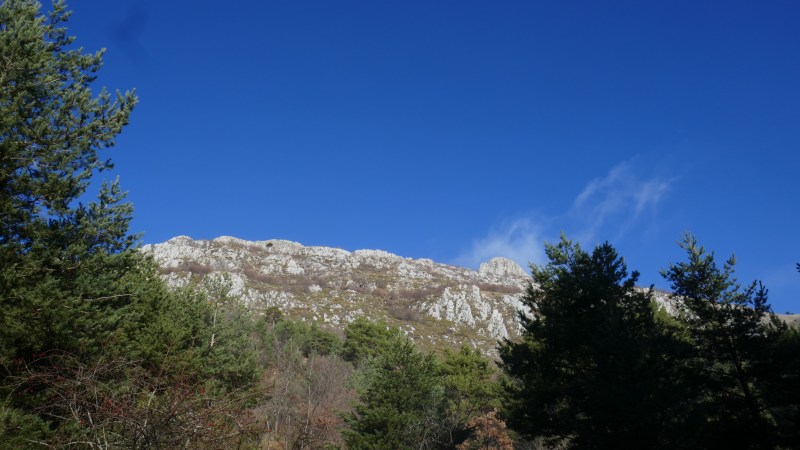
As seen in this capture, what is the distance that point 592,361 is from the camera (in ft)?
55.7

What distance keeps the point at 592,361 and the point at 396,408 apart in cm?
1111

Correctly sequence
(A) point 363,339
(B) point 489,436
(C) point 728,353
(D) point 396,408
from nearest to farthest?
(C) point 728,353 < (D) point 396,408 < (B) point 489,436 < (A) point 363,339

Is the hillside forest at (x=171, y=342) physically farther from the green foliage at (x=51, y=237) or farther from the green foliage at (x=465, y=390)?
the green foliage at (x=465, y=390)

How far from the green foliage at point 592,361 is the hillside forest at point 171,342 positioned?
0.19 ft

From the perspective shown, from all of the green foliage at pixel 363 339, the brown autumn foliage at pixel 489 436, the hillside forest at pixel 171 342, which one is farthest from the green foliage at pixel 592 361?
the green foliage at pixel 363 339

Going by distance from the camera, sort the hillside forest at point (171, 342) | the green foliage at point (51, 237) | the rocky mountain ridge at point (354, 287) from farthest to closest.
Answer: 1. the rocky mountain ridge at point (354, 287)
2. the green foliage at point (51, 237)
3. the hillside forest at point (171, 342)

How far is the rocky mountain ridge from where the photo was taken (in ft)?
340

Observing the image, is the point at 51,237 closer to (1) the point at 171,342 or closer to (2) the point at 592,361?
(1) the point at 171,342

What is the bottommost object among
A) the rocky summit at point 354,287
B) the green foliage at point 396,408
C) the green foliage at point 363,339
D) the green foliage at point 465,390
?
the green foliage at point 396,408

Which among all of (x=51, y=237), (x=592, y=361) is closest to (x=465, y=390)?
(x=592, y=361)

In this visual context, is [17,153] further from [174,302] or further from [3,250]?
[174,302]

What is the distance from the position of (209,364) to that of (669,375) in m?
21.9

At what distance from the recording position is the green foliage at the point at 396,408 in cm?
2284

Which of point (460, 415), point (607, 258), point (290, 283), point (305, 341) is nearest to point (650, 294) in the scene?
point (607, 258)
